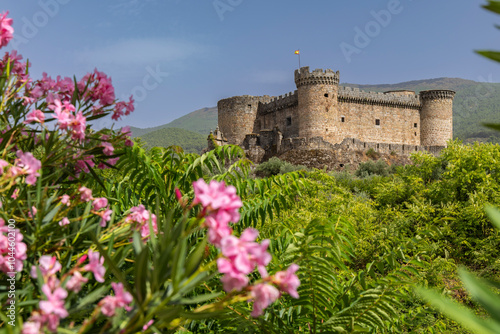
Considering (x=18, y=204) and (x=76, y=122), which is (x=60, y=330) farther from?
(x=76, y=122)

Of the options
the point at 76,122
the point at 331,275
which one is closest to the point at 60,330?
the point at 76,122

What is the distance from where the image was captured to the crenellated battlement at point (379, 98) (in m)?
39.1

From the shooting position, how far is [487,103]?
142 meters

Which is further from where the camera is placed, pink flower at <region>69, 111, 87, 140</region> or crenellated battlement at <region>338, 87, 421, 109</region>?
crenellated battlement at <region>338, 87, 421, 109</region>

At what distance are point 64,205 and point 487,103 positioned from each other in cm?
16524

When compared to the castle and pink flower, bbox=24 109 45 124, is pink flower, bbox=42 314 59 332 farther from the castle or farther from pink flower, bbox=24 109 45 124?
the castle

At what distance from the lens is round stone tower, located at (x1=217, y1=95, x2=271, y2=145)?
140 ft

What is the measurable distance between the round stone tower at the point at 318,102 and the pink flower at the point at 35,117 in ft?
114

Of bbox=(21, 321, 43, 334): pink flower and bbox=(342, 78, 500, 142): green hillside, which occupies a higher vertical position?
bbox=(342, 78, 500, 142): green hillside

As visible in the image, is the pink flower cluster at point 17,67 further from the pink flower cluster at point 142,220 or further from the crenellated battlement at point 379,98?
the crenellated battlement at point 379,98

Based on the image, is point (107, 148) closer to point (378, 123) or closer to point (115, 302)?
point (115, 302)

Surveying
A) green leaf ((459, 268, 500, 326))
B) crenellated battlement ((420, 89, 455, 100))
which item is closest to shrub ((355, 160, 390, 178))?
crenellated battlement ((420, 89, 455, 100))

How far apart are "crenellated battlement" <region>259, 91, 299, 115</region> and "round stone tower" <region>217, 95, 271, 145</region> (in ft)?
2.81

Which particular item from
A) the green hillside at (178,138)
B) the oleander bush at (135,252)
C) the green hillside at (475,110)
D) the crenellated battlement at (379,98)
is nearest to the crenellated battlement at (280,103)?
the crenellated battlement at (379,98)
